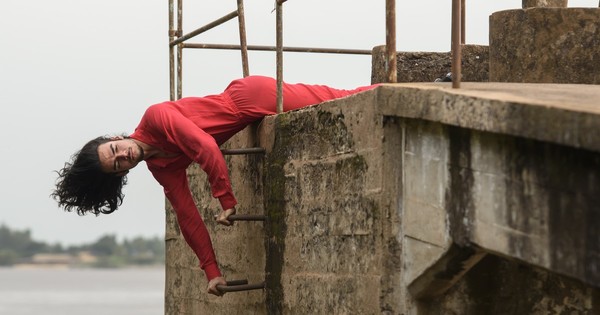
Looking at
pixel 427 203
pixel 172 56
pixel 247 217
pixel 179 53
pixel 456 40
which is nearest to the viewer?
pixel 456 40

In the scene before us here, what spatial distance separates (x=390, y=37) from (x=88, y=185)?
2.41m

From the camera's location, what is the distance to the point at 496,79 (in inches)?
326

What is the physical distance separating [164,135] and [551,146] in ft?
10.7

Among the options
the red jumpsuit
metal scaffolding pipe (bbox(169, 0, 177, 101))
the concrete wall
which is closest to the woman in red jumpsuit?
the red jumpsuit

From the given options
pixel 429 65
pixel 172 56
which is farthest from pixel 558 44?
pixel 172 56

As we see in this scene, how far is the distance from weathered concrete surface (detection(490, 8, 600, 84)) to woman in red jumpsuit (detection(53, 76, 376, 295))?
3.31 ft

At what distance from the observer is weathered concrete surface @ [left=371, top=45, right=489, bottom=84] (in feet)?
30.1

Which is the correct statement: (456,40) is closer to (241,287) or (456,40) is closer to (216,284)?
(241,287)

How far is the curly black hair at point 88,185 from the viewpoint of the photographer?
792 cm

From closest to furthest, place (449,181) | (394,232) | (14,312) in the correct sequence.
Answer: (449,181) < (394,232) < (14,312)

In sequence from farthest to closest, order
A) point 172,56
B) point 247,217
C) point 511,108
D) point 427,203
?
1. point 172,56
2. point 247,217
3. point 427,203
4. point 511,108

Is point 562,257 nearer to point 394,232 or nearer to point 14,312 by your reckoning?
point 394,232

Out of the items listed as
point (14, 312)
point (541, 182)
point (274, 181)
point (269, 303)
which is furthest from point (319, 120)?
point (14, 312)

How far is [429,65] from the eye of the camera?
30.3 feet
